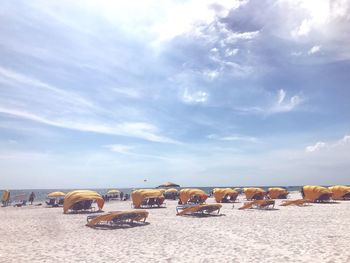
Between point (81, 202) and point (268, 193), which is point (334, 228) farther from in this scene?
point (268, 193)

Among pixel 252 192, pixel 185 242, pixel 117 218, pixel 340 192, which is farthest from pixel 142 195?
pixel 340 192

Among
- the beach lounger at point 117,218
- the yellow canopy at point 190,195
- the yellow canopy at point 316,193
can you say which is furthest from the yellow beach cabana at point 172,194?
the beach lounger at point 117,218

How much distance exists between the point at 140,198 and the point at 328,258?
68.5 ft

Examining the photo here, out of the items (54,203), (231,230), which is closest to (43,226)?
(231,230)

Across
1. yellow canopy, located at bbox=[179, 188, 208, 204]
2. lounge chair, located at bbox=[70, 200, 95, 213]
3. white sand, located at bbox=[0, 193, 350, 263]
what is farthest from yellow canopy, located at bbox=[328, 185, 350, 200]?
lounge chair, located at bbox=[70, 200, 95, 213]

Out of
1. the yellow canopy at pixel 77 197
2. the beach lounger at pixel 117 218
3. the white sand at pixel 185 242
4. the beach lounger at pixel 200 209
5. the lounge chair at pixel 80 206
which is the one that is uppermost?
the yellow canopy at pixel 77 197

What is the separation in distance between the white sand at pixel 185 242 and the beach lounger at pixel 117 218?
2.51ft

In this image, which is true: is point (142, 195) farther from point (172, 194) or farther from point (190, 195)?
point (172, 194)

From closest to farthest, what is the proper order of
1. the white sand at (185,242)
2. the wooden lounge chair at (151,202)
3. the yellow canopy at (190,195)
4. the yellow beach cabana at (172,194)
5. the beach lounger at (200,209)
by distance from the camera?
the white sand at (185,242), the beach lounger at (200,209), the wooden lounge chair at (151,202), the yellow canopy at (190,195), the yellow beach cabana at (172,194)

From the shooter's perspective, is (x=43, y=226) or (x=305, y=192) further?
(x=305, y=192)

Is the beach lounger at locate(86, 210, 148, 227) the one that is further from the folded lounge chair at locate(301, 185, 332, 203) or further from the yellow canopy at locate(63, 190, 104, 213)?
the folded lounge chair at locate(301, 185, 332, 203)

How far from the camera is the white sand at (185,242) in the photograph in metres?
10.1

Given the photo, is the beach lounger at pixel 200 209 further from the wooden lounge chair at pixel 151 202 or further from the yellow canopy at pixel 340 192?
the yellow canopy at pixel 340 192

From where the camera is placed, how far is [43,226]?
1784 cm
